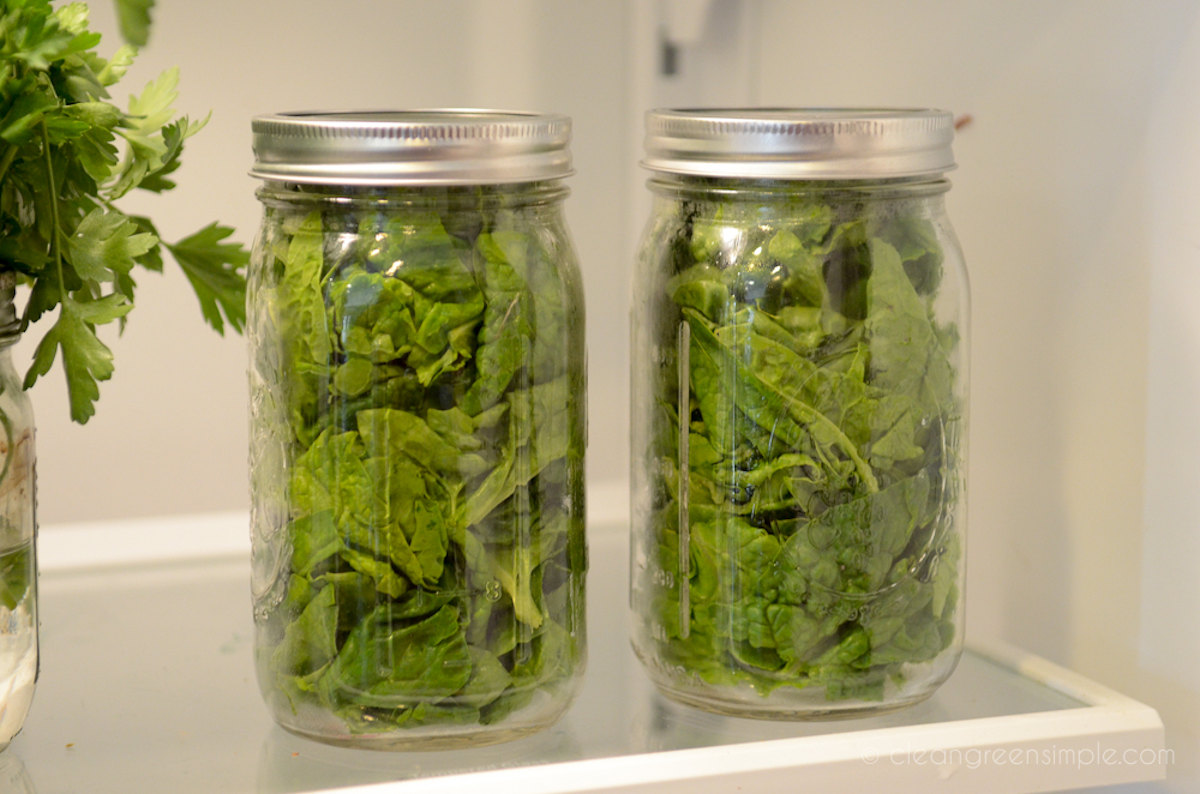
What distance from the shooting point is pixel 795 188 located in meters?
0.57

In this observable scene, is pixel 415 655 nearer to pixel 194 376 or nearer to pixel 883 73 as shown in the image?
pixel 883 73

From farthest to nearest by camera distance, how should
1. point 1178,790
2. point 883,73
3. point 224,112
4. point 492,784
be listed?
point 224,112 < point 883,73 < point 1178,790 < point 492,784

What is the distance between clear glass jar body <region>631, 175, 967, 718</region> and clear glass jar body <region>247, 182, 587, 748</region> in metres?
0.07

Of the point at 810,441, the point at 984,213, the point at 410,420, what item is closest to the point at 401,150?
the point at 410,420

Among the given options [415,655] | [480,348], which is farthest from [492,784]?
[480,348]

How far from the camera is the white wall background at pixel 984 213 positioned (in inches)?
25.1

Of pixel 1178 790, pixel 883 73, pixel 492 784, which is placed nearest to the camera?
pixel 492 784

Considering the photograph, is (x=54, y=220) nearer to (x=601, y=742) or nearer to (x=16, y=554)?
(x=16, y=554)

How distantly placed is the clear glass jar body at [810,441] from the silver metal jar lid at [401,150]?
100 millimetres

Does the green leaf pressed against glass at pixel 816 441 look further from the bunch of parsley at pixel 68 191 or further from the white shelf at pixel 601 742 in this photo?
the bunch of parsley at pixel 68 191

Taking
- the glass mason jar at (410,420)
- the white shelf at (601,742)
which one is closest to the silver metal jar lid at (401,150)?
the glass mason jar at (410,420)

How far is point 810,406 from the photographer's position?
560mm

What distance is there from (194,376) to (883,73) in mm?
671

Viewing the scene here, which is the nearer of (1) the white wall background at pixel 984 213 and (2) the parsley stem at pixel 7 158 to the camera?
(2) the parsley stem at pixel 7 158
